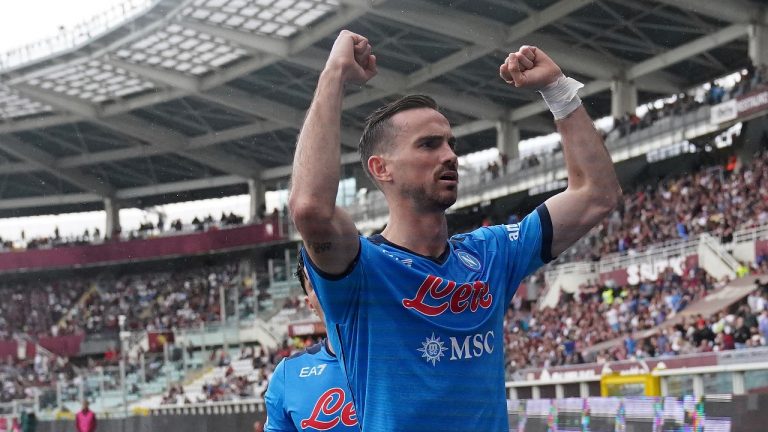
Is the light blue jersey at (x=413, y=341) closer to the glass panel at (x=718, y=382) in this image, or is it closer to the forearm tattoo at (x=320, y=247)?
the forearm tattoo at (x=320, y=247)

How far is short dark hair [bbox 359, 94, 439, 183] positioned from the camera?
387cm

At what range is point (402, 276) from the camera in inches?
144

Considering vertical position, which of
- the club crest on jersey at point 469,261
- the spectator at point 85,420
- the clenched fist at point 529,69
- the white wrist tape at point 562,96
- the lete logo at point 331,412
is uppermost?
the clenched fist at point 529,69

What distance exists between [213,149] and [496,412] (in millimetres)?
53759

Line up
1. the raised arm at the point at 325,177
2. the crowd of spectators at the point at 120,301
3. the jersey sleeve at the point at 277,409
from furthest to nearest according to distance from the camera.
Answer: the crowd of spectators at the point at 120,301 < the jersey sleeve at the point at 277,409 < the raised arm at the point at 325,177

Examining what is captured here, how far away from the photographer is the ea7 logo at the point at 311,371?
5945mm

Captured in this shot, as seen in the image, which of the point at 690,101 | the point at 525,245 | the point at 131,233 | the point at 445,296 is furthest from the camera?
the point at 131,233

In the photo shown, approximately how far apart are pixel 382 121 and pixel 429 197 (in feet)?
1.04

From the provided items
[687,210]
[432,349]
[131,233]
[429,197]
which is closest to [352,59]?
[429,197]

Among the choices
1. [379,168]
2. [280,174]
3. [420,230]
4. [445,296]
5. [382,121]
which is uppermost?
[280,174]

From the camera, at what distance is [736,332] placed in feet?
63.6

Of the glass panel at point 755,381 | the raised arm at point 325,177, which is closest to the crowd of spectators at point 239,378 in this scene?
the glass panel at point 755,381

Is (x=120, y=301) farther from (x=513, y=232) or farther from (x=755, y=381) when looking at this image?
(x=513, y=232)

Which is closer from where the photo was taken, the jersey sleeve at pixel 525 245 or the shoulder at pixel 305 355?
the jersey sleeve at pixel 525 245
